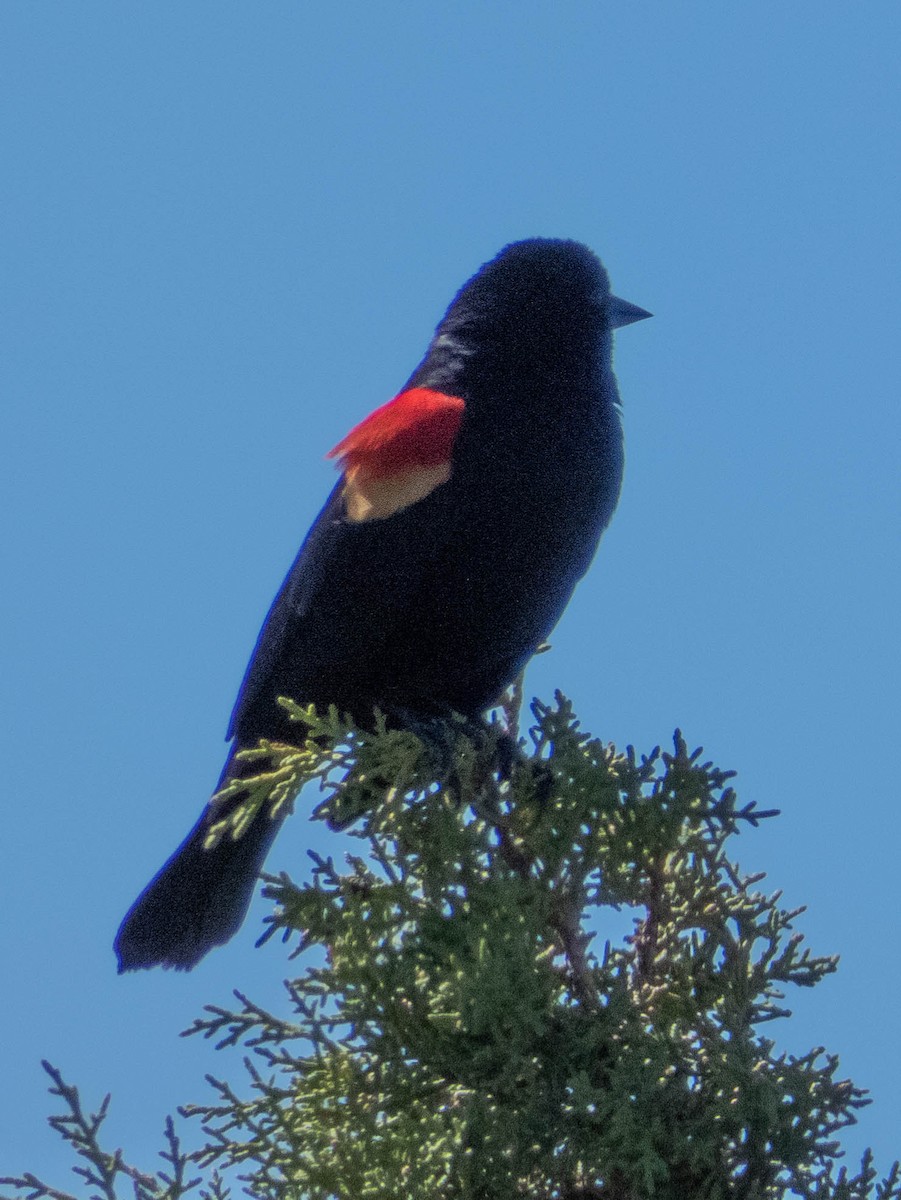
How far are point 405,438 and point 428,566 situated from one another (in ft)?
0.92

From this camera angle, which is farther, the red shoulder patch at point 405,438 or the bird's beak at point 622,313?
the bird's beak at point 622,313

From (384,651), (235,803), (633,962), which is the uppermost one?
(384,651)

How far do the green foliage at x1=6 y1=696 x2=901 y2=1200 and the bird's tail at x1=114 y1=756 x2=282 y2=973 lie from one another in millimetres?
752

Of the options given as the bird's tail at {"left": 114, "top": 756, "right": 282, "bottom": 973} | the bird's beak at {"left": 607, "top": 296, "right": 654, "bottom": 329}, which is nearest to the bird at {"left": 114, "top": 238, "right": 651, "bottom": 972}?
the bird's tail at {"left": 114, "top": 756, "right": 282, "bottom": 973}

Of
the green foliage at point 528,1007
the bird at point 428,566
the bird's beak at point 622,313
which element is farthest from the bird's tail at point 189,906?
the bird's beak at point 622,313

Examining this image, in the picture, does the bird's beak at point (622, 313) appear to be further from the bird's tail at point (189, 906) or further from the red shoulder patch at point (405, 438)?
the bird's tail at point (189, 906)

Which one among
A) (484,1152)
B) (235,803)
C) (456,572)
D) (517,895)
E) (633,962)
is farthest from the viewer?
(235,803)

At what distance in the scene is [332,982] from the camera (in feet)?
6.82

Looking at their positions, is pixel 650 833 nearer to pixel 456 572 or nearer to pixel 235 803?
pixel 456 572

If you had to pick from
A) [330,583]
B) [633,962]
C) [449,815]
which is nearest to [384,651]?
[330,583]

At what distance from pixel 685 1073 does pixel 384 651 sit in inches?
44.1

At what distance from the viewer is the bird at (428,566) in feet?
8.67

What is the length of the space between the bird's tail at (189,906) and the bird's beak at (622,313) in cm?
154

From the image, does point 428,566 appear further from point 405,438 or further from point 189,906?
point 189,906
